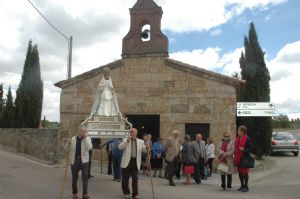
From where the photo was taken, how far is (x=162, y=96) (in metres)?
16.6

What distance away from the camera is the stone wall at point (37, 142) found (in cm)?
1745

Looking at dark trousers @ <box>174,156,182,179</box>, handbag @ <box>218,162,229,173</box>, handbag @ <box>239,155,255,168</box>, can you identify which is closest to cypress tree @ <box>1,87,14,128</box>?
dark trousers @ <box>174,156,182,179</box>

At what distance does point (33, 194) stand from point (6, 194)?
25.8 inches

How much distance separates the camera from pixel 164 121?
16516 mm

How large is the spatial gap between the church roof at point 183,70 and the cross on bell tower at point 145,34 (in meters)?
0.51

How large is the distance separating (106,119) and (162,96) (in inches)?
204

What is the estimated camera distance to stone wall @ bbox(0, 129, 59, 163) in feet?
57.2

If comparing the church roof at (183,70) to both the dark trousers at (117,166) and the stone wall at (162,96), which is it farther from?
the dark trousers at (117,166)

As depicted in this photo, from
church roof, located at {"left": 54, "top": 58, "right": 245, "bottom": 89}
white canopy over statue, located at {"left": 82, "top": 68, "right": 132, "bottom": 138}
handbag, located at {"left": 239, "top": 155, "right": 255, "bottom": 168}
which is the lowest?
handbag, located at {"left": 239, "top": 155, "right": 255, "bottom": 168}

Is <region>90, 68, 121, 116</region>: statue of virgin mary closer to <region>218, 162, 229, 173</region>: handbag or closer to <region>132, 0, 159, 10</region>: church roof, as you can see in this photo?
<region>218, 162, 229, 173</region>: handbag

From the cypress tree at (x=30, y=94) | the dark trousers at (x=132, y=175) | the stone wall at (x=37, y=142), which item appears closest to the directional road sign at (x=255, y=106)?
the stone wall at (x=37, y=142)

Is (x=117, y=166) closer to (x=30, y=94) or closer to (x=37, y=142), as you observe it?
(x=37, y=142)

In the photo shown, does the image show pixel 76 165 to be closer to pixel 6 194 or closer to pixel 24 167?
pixel 6 194

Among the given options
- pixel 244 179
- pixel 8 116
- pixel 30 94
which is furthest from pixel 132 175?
pixel 8 116
